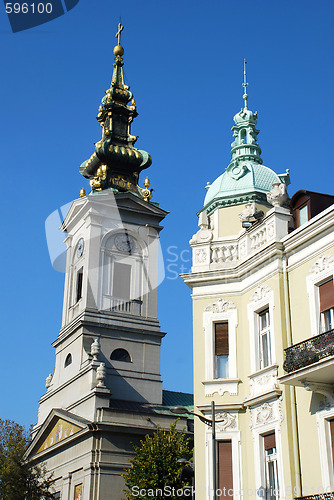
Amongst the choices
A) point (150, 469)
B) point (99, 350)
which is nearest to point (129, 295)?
point (99, 350)

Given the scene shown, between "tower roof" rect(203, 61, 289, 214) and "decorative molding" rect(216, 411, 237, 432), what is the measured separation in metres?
7.76

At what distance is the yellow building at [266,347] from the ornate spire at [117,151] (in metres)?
31.9

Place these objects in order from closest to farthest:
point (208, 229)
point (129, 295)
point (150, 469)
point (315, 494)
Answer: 1. point (315, 494)
2. point (208, 229)
3. point (150, 469)
4. point (129, 295)

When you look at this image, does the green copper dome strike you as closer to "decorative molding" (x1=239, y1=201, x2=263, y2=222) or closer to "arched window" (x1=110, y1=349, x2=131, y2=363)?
"decorative molding" (x1=239, y1=201, x2=263, y2=222)

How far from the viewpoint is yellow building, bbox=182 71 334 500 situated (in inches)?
717

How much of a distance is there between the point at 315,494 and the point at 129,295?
35.2 meters

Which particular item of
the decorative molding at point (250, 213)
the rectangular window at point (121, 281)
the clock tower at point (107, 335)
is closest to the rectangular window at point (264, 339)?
the decorative molding at point (250, 213)

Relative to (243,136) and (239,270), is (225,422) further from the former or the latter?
(243,136)

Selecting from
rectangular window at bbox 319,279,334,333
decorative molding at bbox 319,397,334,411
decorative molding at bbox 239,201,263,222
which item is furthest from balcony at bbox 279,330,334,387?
decorative molding at bbox 239,201,263,222

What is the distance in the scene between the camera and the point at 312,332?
749 inches

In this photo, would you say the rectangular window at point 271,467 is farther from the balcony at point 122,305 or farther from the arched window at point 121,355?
the balcony at point 122,305

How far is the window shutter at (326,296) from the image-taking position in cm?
1884

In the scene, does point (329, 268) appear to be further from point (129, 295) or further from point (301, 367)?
point (129, 295)

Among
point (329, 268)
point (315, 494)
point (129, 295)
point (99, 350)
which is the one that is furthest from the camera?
point (129, 295)
